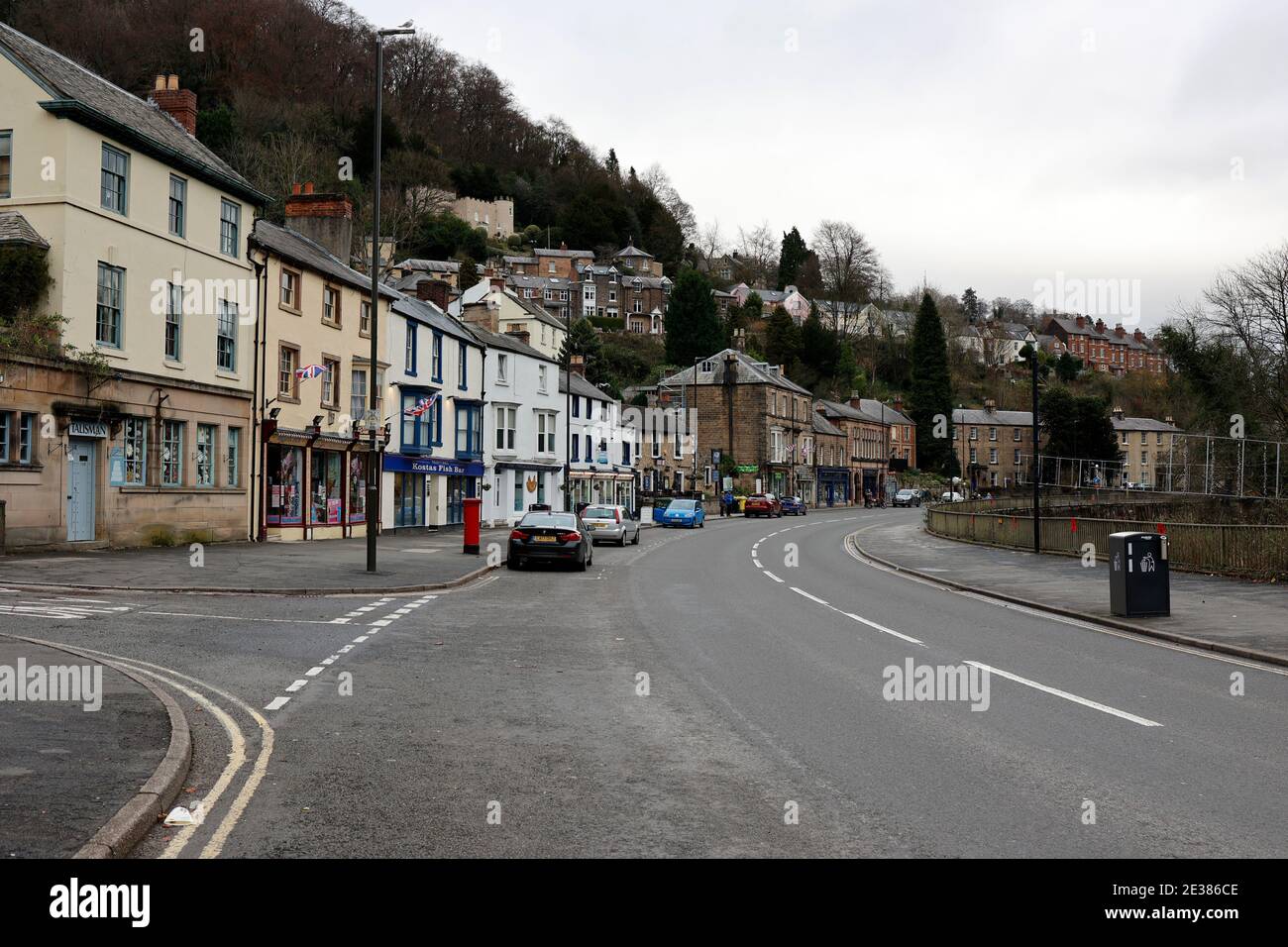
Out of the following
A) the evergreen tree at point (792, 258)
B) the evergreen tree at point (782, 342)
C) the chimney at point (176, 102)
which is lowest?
the chimney at point (176, 102)

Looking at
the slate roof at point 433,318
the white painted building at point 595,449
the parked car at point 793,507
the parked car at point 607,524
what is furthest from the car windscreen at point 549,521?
the parked car at point 793,507

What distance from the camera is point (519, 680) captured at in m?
10.9

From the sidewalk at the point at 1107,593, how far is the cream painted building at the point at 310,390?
1775 centimetres

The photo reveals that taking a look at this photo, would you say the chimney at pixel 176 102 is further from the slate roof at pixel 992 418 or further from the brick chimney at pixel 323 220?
the slate roof at pixel 992 418

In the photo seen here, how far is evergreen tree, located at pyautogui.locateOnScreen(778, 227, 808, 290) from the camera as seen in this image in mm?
157250

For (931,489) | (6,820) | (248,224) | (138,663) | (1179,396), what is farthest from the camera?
(931,489)

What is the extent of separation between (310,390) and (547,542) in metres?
12.7

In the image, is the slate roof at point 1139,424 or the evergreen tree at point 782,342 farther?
the evergreen tree at point 782,342

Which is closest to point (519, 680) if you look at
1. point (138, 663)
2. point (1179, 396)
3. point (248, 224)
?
point (138, 663)

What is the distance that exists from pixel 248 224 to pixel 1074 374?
12179cm

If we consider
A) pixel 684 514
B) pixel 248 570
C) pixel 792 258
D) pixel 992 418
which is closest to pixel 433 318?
pixel 684 514

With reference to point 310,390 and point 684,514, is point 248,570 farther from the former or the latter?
point 684,514

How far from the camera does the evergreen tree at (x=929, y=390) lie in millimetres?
113625
